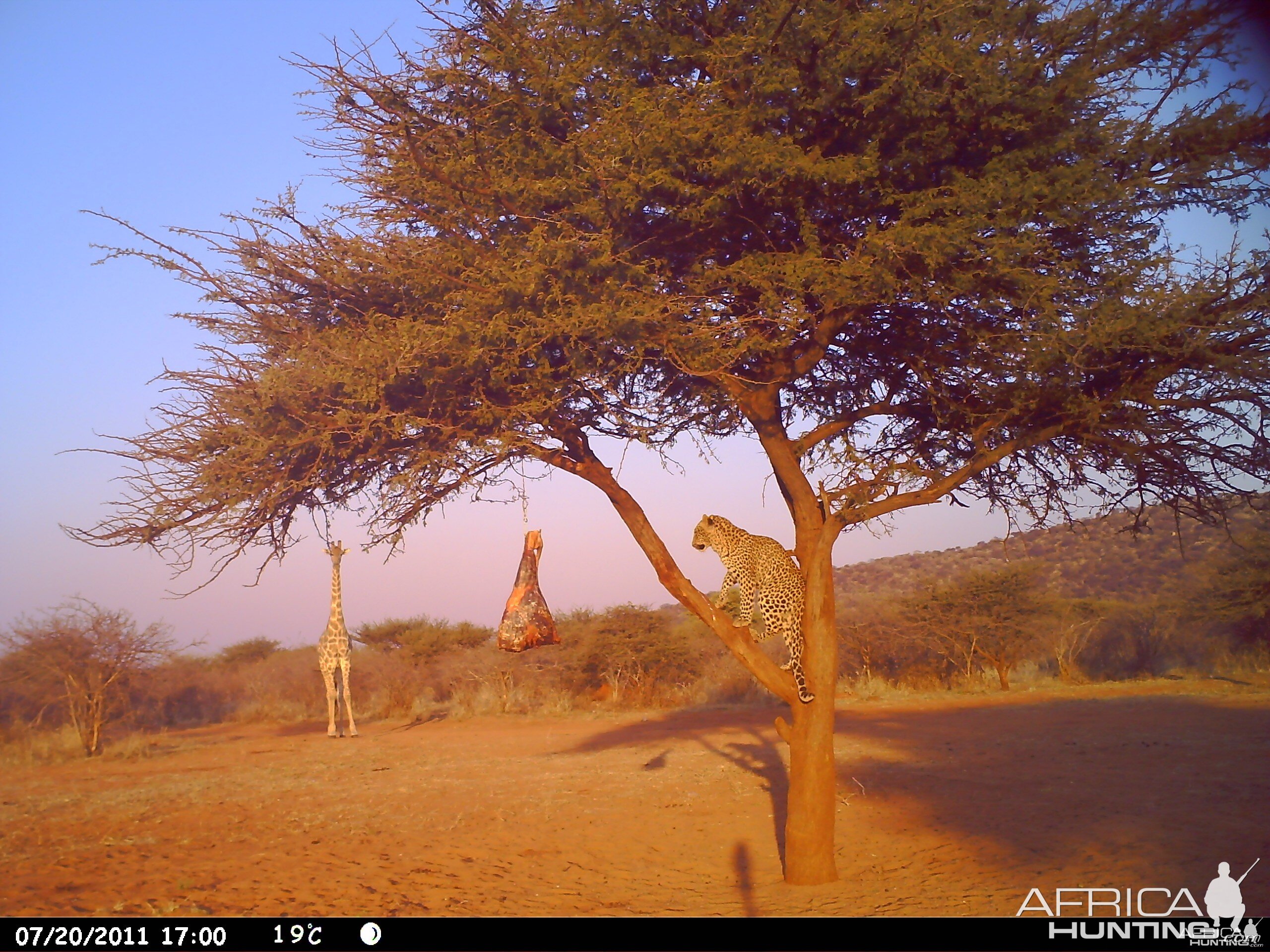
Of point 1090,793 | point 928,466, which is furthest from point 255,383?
point 1090,793

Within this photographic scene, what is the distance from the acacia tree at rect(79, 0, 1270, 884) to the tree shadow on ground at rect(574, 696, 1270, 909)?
2623 mm

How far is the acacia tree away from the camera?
6770 mm

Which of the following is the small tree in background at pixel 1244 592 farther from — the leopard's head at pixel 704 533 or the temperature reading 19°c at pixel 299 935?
the temperature reading 19°c at pixel 299 935

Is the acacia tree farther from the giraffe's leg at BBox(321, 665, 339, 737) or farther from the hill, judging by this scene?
the hill

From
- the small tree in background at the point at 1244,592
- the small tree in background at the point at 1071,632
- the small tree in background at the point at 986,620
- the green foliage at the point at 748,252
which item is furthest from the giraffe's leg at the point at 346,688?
the small tree in background at the point at 1244,592

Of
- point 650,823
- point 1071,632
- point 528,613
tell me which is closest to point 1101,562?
point 1071,632

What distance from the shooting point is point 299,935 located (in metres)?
5.90

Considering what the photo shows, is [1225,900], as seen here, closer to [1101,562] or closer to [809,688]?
[809,688]

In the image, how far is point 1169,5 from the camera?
277 inches

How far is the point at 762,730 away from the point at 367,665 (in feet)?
56.7

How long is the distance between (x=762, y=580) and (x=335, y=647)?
1367 cm
